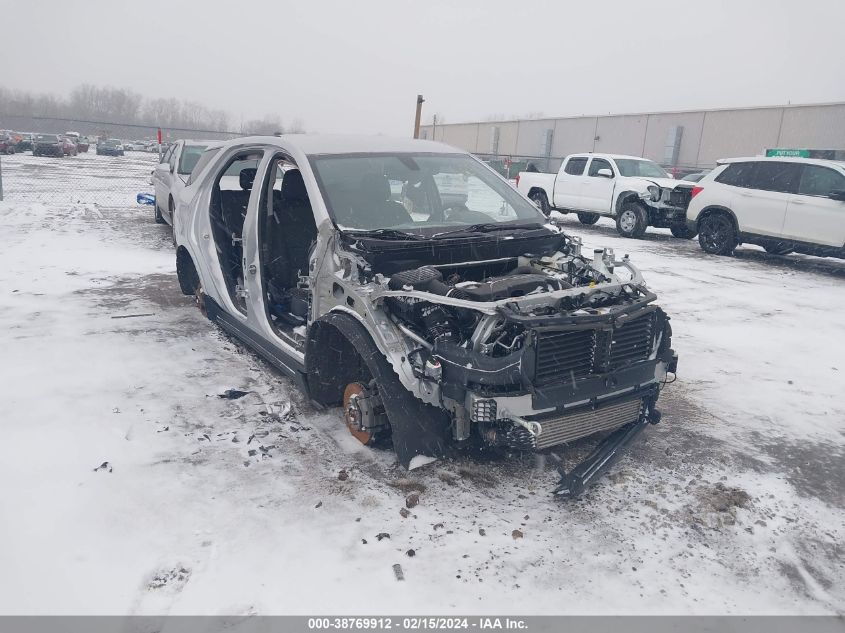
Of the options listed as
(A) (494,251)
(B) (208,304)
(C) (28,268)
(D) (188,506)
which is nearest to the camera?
(D) (188,506)

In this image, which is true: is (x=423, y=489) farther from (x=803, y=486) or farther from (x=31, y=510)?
(x=803, y=486)

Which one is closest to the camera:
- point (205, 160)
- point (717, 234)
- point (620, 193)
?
point (205, 160)

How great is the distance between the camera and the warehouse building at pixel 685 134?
34594mm

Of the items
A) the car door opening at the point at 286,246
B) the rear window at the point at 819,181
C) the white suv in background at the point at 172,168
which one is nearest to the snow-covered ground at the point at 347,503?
the car door opening at the point at 286,246

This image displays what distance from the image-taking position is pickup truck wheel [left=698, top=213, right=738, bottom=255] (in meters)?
12.2

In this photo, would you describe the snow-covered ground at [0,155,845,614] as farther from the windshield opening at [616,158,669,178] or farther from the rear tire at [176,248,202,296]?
the windshield opening at [616,158,669,178]

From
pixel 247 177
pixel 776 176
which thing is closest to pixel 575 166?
pixel 776 176

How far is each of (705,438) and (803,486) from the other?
70cm

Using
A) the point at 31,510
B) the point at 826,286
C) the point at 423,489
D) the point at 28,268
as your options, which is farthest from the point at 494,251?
the point at 826,286

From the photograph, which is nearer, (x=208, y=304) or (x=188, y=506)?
(x=188, y=506)

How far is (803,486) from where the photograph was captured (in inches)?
149

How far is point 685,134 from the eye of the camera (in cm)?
4088

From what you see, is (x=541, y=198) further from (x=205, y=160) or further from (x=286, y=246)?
(x=286, y=246)

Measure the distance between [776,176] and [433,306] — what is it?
1077 centimetres
